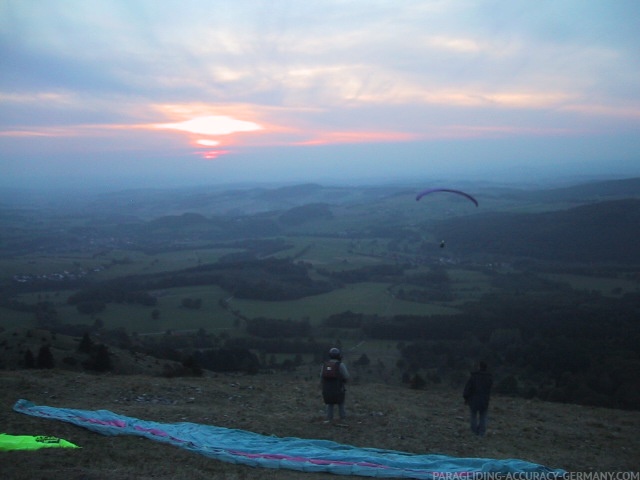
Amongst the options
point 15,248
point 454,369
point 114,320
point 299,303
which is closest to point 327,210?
point 15,248

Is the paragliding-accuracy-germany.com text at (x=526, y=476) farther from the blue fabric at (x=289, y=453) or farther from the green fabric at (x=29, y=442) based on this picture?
the green fabric at (x=29, y=442)

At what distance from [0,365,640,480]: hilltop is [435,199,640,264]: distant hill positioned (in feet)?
130

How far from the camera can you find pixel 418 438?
372 inches

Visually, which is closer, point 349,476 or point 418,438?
point 349,476

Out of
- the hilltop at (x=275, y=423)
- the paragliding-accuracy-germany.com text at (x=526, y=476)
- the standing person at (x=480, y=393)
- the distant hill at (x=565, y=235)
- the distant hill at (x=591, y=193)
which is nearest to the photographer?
the paragliding-accuracy-germany.com text at (x=526, y=476)

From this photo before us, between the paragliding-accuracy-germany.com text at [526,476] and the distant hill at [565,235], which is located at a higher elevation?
the distant hill at [565,235]

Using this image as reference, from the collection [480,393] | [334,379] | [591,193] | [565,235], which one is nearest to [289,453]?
[334,379]

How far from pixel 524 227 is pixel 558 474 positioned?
51530 millimetres

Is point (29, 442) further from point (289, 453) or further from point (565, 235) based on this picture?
point (565, 235)

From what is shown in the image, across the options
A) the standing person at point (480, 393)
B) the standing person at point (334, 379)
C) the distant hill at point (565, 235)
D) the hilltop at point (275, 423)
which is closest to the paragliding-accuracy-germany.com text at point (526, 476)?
the hilltop at point (275, 423)

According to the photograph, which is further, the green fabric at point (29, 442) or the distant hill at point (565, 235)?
the distant hill at point (565, 235)

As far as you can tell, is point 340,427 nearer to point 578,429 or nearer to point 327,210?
point 578,429

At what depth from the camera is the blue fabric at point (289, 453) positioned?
24.8 feet

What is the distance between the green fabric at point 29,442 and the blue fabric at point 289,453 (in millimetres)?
835
